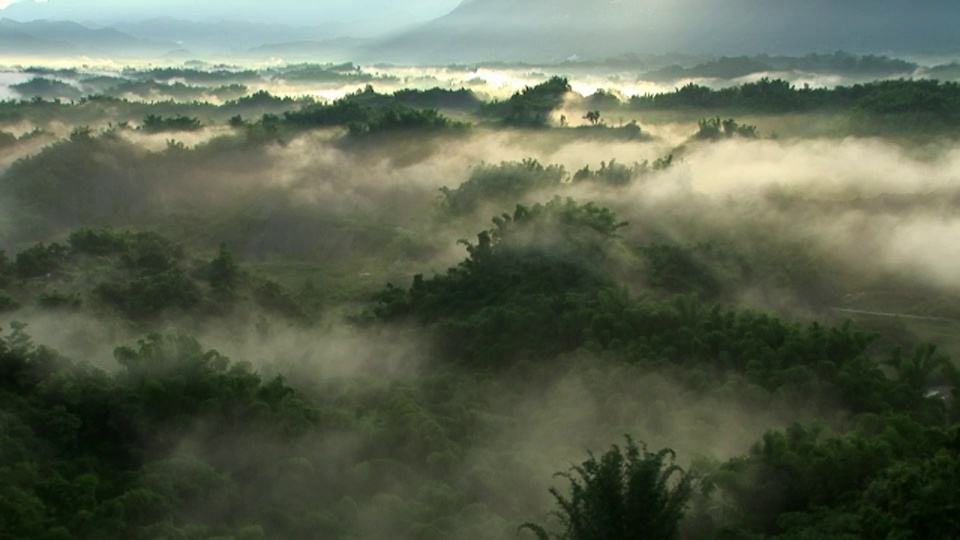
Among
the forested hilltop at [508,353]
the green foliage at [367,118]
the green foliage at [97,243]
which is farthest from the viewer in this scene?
the green foliage at [367,118]

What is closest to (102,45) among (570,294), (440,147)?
(440,147)

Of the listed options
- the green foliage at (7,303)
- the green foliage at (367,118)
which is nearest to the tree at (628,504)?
the green foliage at (7,303)

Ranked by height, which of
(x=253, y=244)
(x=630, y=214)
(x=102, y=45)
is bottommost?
(x=253, y=244)

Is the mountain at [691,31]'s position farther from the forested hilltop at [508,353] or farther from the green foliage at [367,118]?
the forested hilltop at [508,353]

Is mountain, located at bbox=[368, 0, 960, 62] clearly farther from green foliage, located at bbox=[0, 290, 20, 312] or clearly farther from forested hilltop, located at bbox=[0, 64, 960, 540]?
green foliage, located at bbox=[0, 290, 20, 312]

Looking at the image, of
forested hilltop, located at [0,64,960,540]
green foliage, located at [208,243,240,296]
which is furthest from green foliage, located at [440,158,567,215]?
green foliage, located at [208,243,240,296]

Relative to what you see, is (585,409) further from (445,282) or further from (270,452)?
(445,282)
